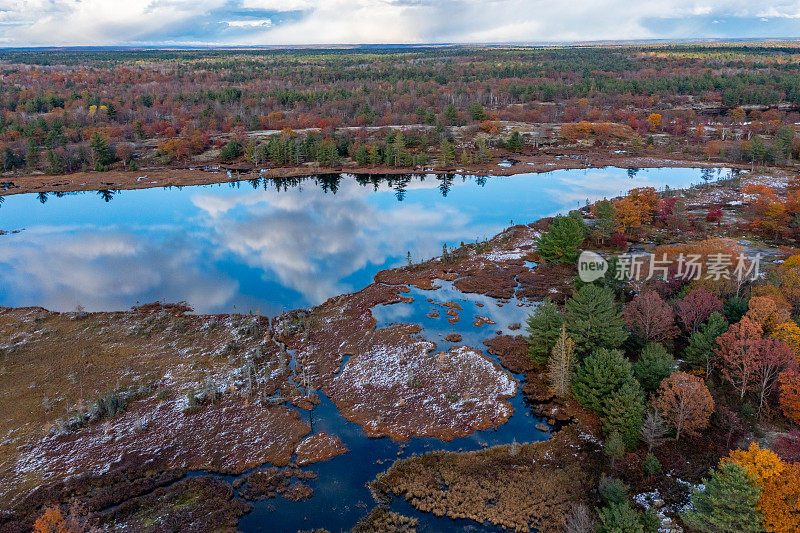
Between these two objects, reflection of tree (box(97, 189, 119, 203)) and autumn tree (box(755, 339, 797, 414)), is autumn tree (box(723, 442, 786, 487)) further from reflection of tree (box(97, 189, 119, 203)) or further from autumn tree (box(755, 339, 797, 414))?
reflection of tree (box(97, 189, 119, 203))

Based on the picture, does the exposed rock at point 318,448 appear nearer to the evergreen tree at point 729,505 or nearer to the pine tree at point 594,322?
the pine tree at point 594,322

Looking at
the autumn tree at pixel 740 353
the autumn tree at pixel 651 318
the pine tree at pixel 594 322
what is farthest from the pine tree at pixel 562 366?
the autumn tree at pixel 740 353

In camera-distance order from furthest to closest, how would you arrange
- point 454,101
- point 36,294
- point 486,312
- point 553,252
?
point 454,101
point 553,252
point 36,294
point 486,312

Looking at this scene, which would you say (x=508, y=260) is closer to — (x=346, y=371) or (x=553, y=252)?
(x=553, y=252)

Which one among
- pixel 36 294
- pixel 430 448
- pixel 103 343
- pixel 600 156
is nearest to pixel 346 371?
pixel 430 448

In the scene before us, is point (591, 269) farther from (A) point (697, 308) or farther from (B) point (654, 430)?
(B) point (654, 430)

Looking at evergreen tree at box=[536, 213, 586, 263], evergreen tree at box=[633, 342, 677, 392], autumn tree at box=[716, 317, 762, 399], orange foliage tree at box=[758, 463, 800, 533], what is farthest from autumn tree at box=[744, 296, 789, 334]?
evergreen tree at box=[536, 213, 586, 263]
